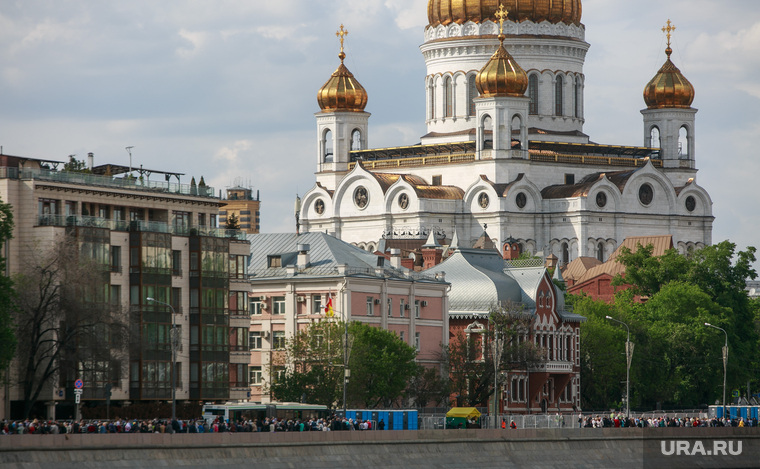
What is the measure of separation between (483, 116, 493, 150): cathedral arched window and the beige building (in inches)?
2361

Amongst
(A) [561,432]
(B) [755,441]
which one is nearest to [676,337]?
(B) [755,441]

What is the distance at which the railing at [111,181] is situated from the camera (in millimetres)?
68875

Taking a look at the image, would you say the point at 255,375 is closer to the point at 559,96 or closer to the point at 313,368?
the point at 313,368

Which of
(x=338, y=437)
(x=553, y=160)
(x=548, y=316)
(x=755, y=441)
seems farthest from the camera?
(x=553, y=160)

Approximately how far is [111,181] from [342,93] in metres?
70.8

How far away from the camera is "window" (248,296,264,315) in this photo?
280ft

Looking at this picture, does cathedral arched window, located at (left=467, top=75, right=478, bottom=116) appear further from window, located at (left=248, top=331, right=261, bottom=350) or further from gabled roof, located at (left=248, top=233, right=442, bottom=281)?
window, located at (left=248, top=331, right=261, bottom=350)

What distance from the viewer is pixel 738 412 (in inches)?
3526

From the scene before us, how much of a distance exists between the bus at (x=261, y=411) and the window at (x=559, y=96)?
237ft

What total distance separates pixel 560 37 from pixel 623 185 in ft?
39.3

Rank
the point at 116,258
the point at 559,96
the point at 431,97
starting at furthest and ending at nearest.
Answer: the point at 431,97 → the point at 559,96 → the point at 116,258

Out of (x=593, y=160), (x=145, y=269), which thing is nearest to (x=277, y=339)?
(x=145, y=269)

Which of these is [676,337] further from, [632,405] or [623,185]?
[623,185]

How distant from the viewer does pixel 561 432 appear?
7094 centimetres
